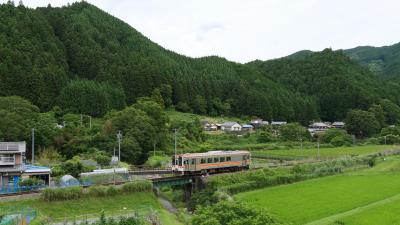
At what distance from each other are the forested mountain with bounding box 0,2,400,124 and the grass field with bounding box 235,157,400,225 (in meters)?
42.4

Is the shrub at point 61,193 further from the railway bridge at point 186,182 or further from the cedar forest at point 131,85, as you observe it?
the cedar forest at point 131,85

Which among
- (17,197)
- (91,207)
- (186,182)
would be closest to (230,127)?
(186,182)

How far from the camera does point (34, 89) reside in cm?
6919

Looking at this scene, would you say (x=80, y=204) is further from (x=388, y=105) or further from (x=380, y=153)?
(x=388, y=105)

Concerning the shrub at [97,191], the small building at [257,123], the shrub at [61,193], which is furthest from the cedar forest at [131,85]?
the shrub at [61,193]

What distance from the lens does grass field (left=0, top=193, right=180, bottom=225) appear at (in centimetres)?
2578

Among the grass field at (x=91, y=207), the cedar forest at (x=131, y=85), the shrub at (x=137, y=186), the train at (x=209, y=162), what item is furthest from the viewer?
the cedar forest at (x=131, y=85)

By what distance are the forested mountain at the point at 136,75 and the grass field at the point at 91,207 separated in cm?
4285

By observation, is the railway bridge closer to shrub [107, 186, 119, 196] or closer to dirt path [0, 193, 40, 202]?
shrub [107, 186, 119, 196]

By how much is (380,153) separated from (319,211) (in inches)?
1285

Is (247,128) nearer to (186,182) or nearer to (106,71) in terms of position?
(106,71)

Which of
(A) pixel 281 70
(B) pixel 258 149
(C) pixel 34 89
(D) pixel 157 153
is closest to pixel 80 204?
(D) pixel 157 153

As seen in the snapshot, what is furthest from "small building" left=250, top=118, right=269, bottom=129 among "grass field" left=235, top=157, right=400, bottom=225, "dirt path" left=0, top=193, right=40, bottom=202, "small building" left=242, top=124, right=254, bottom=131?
"dirt path" left=0, top=193, right=40, bottom=202

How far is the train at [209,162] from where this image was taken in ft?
120
